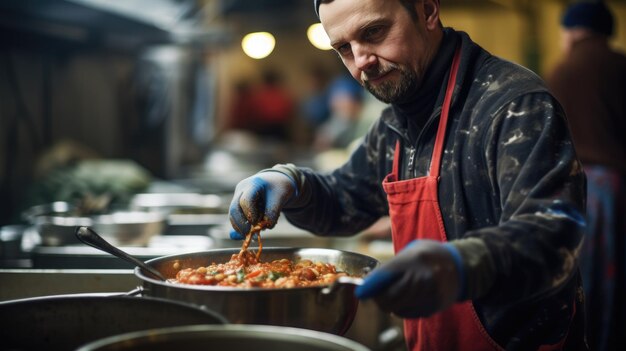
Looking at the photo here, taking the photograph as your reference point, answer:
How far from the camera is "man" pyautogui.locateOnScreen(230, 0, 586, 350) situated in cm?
159

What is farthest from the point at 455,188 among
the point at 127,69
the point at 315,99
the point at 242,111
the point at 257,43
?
the point at 242,111

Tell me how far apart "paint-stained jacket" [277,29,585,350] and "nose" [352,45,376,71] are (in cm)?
25

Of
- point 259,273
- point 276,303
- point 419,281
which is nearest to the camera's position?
point 419,281

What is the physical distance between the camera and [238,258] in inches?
84.8

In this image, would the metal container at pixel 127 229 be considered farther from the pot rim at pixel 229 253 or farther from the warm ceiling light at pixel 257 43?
the warm ceiling light at pixel 257 43

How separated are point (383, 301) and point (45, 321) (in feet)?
2.43

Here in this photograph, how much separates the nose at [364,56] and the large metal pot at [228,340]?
111 cm

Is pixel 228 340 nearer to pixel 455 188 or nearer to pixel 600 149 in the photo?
pixel 455 188

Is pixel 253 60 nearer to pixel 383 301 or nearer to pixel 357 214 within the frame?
pixel 357 214

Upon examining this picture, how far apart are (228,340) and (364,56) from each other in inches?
45.6

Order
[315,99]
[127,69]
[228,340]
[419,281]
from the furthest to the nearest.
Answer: [315,99] < [127,69] < [419,281] < [228,340]

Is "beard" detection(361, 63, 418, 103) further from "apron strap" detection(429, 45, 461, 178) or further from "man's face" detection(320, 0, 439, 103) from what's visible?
"apron strap" detection(429, 45, 461, 178)

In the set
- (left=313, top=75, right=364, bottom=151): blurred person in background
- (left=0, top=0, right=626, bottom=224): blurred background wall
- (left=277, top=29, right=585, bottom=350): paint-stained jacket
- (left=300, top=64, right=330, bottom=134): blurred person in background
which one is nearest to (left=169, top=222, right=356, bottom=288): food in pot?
(left=277, top=29, right=585, bottom=350): paint-stained jacket

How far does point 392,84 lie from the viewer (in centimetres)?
223
